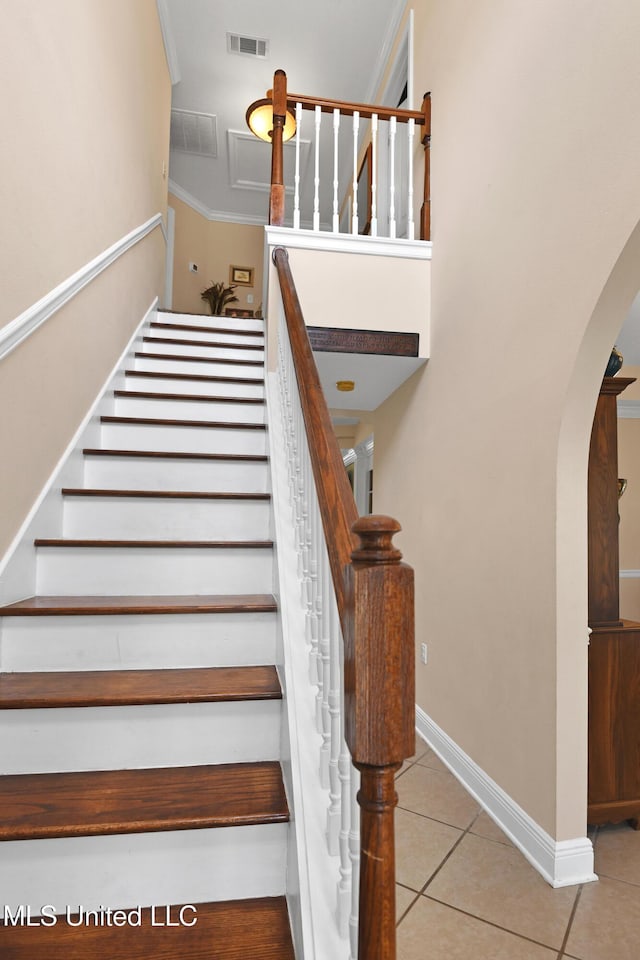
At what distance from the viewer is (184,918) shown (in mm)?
1142

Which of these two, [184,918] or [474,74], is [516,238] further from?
[184,918]

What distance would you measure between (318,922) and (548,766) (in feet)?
3.74

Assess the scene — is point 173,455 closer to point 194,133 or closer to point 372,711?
point 372,711

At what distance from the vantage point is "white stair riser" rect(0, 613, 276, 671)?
5.09 ft

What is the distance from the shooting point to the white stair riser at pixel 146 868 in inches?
44.9

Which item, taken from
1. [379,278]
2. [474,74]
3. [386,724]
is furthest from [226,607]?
[474,74]

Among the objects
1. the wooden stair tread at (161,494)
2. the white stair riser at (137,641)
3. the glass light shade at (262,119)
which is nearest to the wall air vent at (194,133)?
the glass light shade at (262,119)

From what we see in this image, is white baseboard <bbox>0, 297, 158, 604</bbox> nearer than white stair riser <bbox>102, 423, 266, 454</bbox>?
Yes

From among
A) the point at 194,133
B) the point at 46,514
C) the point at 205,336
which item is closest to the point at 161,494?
the point at 46,514

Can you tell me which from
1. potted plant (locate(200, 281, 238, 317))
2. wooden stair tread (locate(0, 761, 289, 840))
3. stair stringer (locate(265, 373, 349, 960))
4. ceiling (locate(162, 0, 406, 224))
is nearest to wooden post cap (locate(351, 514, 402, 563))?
stair stringer (locate(265, 373, 349, 960))

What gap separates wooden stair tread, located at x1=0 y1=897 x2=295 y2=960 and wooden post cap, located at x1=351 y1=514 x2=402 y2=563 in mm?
908

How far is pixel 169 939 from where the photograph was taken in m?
1.08

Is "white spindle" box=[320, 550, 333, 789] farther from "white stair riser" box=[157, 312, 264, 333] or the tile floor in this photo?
"white stair riser" box=[157, 312, 264, 333]

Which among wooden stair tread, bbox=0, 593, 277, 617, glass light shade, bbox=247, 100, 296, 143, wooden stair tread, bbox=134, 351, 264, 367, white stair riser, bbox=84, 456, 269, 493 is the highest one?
glass light shade, bbox=247, 100, 296, 143
